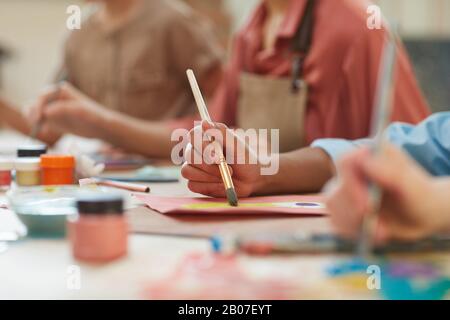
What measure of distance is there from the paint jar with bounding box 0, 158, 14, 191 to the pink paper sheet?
189 mm

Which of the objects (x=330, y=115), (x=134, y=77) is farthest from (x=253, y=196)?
(x=134, y=77)

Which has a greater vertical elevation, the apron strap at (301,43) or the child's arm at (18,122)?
the apron strap at (301,43)

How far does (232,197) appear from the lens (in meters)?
0.54

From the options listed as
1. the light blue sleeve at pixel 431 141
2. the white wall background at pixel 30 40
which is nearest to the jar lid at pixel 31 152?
the light blue sleeve at pixel 431 141

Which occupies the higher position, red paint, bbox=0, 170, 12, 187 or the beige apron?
the beige apron

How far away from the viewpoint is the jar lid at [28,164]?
2.16 feet

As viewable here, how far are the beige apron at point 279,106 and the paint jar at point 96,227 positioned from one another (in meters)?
0.64

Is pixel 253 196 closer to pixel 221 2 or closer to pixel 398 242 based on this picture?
pixel 398 242

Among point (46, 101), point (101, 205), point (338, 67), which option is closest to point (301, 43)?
point (338, 67)

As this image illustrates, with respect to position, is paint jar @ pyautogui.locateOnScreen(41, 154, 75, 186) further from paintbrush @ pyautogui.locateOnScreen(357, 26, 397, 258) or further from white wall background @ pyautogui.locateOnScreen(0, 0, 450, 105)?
white wall background @ pyautogui.locateOnScreen(0, 0, 450, 105)

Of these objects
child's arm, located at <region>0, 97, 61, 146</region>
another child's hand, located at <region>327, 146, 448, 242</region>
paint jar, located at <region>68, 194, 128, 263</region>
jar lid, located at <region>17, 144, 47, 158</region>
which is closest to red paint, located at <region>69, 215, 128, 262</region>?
paint jar, located at <region>68, 194, 128, 263</region>

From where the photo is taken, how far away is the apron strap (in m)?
1.01

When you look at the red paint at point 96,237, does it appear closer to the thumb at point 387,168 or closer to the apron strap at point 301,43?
the thumb at point 387,168
